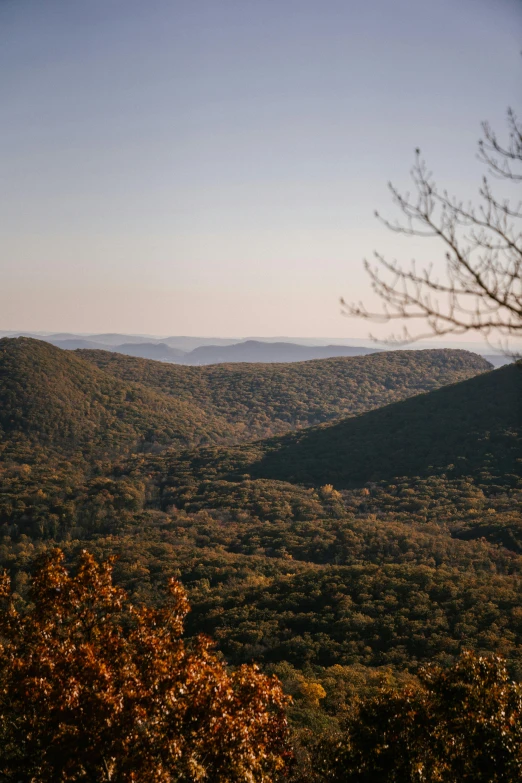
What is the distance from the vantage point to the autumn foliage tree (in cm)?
637

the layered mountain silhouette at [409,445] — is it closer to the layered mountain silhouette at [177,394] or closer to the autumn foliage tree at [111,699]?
the layered mountain silhouette at [177,394]

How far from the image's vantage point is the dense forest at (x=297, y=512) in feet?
76.5

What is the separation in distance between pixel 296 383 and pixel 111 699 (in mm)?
111903

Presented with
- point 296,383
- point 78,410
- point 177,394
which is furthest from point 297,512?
point 296,383

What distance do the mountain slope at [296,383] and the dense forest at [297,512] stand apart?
0.85 m

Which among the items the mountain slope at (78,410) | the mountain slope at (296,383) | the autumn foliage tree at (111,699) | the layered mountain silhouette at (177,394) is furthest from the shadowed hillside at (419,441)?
the autumn foliage tree at (111,699)

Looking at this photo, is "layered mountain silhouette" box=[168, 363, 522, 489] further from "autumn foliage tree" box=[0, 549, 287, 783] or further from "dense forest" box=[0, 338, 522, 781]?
"autumn foliage tree" box=[0, 549, 287, 783]

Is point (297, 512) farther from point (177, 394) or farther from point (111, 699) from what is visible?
point (177, 394)

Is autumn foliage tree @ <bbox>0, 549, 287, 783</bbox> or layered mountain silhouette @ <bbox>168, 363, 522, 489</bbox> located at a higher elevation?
autumn foliage tree @ <bbox>0, 549, 287, 783</bbox>

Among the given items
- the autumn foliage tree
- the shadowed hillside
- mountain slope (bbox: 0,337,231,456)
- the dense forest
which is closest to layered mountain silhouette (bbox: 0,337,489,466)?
mountain slope (bbox: 0,337,231,456)

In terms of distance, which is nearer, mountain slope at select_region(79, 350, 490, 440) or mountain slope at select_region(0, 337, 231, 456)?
mountain slope at select_region(0, 337, 231, 456)

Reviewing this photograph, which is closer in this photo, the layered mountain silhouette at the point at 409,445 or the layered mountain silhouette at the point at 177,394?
the layered mountain silhouette at the point at 409,445

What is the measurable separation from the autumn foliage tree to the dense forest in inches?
156

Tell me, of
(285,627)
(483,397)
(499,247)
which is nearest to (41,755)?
(499,247)
